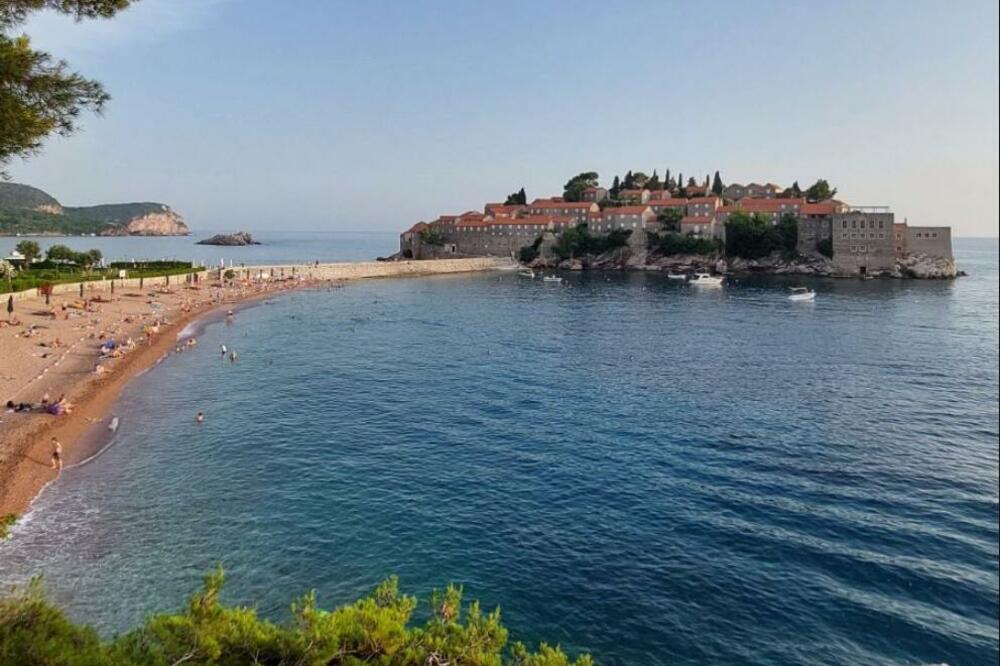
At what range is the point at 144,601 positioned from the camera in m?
15.0

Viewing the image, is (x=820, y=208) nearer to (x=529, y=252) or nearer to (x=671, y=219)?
Result: (x=671, y=219)

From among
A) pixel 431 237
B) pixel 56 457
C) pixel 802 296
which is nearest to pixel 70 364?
pixel 56 457

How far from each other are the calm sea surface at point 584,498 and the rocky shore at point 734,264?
62170mm

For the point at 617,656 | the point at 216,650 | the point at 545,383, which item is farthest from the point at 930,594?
the point at 545,383

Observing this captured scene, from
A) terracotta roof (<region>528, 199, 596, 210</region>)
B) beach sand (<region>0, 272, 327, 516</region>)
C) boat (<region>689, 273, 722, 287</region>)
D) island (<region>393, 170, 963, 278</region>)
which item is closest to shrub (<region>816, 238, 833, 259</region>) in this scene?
island (<region>393, 170, 963, 278</region>)

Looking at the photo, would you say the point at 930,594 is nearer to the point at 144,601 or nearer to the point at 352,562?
the point at 352,562

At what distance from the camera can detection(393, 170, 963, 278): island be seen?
9781 cm

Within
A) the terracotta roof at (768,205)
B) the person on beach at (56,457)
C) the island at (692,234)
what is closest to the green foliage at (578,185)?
the island at (692,234)

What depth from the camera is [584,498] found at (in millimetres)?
20969

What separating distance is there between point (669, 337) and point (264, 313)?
39.5 metres

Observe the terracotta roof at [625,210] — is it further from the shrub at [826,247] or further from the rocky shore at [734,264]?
the shrub at [826,247]

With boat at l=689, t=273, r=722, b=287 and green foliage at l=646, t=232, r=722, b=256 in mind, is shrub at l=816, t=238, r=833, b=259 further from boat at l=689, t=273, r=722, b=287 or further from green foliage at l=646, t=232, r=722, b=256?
boat at l=689, t=273, r=722, b=287

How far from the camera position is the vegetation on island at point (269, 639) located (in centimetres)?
785

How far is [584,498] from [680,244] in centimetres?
9863
